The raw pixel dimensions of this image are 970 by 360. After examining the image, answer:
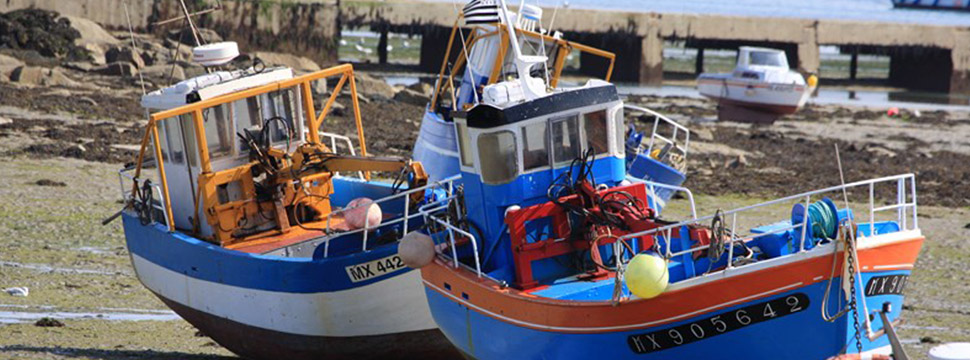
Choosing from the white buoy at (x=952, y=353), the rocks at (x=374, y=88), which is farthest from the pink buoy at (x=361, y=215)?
the rocks at (x=374, y=88)

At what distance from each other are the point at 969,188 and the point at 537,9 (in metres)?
11.2

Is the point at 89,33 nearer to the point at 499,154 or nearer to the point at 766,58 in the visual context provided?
the point at 766,58

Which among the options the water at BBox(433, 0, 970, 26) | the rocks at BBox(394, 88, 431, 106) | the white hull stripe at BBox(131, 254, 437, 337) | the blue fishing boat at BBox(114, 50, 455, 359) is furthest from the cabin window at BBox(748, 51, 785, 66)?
the water at BBox(433, 0, 970, 26)

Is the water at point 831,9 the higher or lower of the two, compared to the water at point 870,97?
lower

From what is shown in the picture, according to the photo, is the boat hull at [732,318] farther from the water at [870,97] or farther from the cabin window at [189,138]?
the water at [870,97]

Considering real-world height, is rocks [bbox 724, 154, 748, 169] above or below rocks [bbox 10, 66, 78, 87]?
below

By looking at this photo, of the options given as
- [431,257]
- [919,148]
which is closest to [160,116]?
[431,257]

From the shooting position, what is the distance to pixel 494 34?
57.3 ft

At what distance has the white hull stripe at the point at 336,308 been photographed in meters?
12.1

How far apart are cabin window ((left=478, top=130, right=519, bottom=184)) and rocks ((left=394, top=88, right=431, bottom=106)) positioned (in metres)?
23.6

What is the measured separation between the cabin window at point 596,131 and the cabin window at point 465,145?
0.99 meters

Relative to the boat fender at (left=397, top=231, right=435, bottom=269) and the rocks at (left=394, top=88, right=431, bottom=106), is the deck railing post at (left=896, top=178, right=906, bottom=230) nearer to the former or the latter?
the boat fender at (left=397, top=231, right=435, bottom=269)

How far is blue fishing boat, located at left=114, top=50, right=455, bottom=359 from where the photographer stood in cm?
1216

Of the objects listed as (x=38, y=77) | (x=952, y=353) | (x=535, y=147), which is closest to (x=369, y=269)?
(x=535, y=147)
